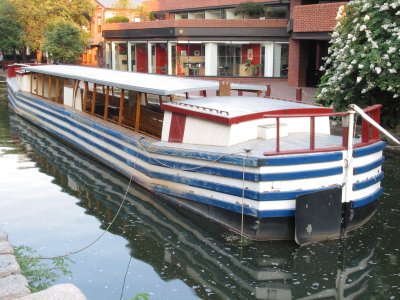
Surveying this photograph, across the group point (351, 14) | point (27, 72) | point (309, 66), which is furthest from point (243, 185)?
point (309, 66)

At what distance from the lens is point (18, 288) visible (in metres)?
5.51

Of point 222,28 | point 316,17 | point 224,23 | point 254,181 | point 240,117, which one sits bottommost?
point 254,181

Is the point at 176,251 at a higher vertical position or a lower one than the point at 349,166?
lower

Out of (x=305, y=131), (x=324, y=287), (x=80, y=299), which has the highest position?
(x=305, y=131)

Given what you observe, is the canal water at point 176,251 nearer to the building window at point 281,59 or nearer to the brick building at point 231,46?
the brick building at point 231,46

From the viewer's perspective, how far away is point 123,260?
8.24 metres

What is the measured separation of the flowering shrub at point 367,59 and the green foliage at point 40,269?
378 inches

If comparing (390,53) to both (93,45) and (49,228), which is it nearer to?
(49,228)

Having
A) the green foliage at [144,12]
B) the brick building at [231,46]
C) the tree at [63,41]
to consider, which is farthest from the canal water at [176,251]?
the green foliage at [144,12]

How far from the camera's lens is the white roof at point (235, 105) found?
9836 millimetres

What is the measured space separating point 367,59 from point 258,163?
7.67m

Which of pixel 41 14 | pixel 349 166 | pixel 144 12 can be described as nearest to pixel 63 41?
pixel 41 14

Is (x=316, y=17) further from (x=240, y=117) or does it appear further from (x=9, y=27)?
(x=9, y=27)

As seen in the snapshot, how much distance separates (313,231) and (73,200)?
5.25 meters
